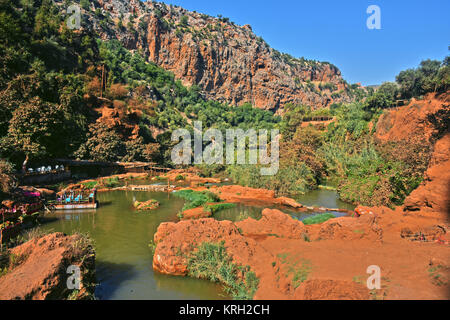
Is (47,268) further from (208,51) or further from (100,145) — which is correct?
(208,51)

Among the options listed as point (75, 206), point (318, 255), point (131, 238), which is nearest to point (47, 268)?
point (318, 255)

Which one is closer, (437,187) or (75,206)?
(437,187)

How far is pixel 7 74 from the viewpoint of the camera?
85.6ft

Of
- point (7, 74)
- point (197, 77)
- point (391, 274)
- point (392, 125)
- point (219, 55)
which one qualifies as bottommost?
point (391, 274)

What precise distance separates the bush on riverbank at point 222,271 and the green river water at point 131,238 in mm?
256

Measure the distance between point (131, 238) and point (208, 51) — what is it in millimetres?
85379

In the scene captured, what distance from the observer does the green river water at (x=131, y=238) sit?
7758mm

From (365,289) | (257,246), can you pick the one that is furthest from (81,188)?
(365,289)

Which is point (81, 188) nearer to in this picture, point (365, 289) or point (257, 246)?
point (257, 246)

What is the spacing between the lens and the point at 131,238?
1223 centimetres

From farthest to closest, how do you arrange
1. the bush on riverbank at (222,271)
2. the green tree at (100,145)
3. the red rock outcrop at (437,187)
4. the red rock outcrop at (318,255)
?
the green tree at (100,145) < the red rock outcrop at (437,187) < the bush on riverbank at (222,271) < the red rock outcrop at (318,255)

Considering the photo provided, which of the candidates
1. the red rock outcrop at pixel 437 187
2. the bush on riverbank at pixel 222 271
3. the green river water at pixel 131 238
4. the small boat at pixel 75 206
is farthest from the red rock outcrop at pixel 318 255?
the small boat at pixel 75 206

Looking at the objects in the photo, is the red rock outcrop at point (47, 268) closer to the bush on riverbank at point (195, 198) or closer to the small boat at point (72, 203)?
the bush on riverbank at point (195, 198)
